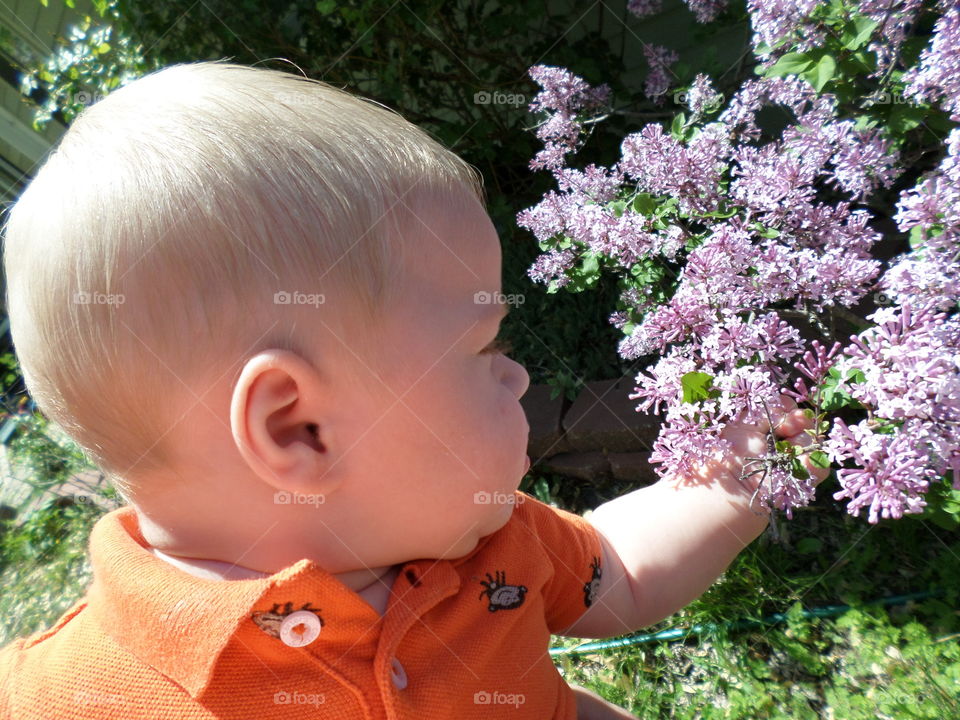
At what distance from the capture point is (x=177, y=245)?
3.24 ft

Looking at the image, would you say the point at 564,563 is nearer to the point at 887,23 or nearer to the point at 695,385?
the point at 695,385

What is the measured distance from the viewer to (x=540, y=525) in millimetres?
1540

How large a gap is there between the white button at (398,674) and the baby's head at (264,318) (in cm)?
15

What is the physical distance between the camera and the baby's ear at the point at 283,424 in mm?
1006

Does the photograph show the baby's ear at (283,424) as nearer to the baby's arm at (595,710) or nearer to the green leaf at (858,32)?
the baby's arm at (595,710)

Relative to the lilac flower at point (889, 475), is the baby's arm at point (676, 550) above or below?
below

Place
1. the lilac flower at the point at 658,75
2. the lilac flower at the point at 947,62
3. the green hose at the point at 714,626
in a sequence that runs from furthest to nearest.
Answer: the lilac flower at the point at 658,75, the green hose at the point at 714,626, the lilac flower at the point at 947,62

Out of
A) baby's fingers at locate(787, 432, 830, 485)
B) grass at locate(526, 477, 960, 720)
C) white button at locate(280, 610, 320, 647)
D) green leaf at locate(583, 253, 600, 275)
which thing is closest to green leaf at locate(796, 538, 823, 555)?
grass at locate(526, 477, 960, 720)

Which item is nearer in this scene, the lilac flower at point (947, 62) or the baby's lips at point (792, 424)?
the lilac flower at point (947, 62)

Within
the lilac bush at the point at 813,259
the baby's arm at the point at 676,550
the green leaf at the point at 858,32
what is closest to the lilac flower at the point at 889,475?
the lilac bush at the point at 813,259

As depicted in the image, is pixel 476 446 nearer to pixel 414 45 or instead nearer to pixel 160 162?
pixel 160 162

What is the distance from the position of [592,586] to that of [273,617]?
714 mm

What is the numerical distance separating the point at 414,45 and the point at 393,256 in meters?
3.05

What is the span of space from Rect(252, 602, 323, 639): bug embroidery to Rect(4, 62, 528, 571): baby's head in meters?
0.08
